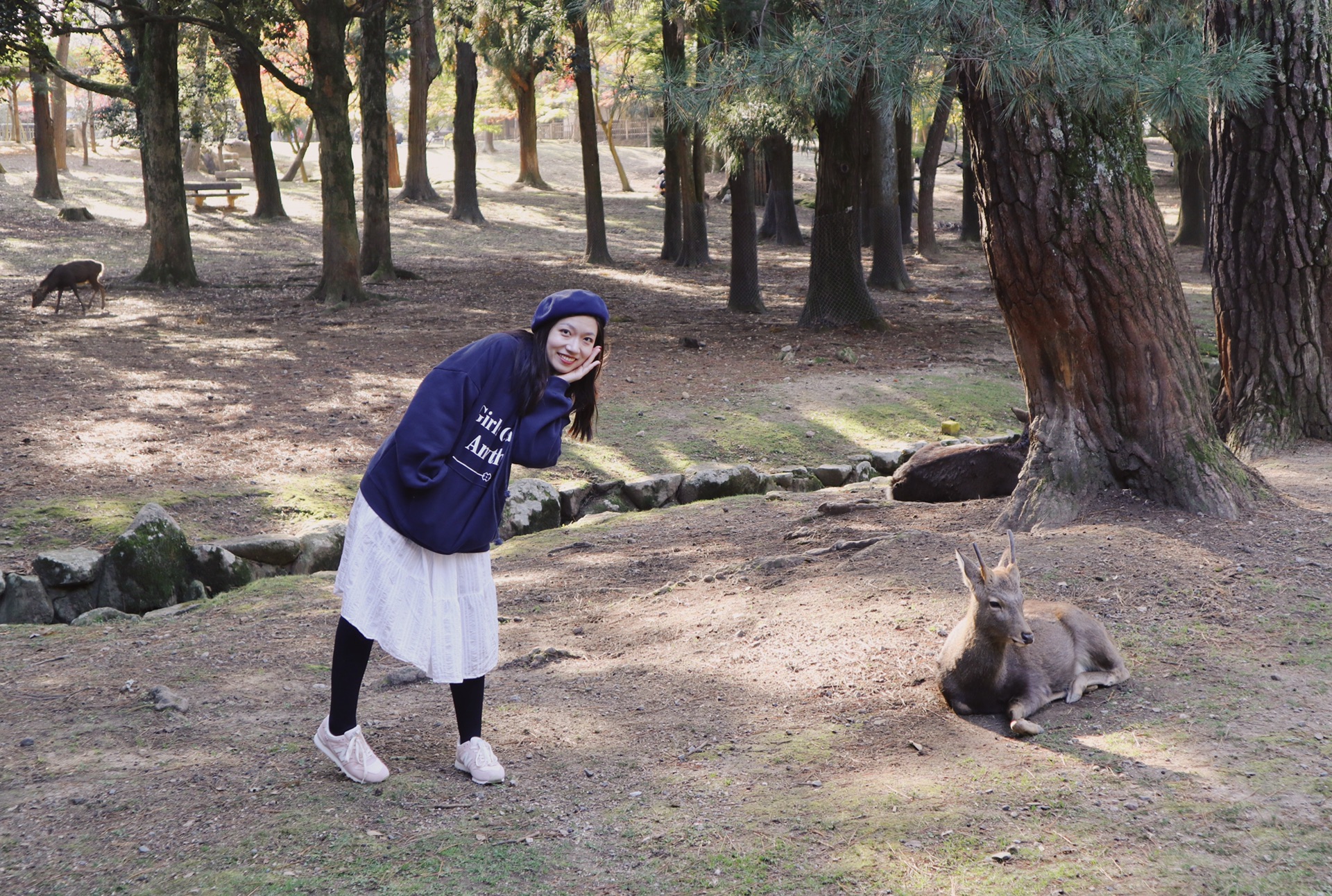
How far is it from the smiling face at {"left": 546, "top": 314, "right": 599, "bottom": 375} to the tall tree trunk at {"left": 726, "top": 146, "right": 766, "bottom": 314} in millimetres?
11867

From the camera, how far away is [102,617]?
19.6 feet

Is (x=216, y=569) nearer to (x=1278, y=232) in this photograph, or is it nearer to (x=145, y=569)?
(x=145, y=569)

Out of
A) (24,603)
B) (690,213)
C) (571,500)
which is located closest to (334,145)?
(690,213)

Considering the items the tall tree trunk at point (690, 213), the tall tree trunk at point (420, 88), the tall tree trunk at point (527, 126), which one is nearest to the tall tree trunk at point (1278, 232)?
the tall tree trunk at point (690, 213)

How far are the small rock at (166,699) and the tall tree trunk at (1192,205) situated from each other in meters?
22.8

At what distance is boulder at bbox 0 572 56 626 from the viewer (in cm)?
604

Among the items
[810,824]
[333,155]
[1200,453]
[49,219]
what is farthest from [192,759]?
[49,219]

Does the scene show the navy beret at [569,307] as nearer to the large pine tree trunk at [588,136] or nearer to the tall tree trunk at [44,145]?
the large pine tree trunk at [588,136]

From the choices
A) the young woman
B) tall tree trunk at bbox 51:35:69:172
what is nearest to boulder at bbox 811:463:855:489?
the young woman

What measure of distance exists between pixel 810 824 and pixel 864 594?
6.34ft

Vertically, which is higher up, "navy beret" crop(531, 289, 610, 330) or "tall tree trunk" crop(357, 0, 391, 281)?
"tall tree trunk" crop(357, 0, 391, 281)

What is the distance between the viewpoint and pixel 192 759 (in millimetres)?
3795

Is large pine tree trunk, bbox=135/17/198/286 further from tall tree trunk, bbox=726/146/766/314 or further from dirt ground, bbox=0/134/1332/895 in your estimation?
tall tree trunk, bbox=726/146/766/314

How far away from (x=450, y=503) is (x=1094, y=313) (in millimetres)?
3756
